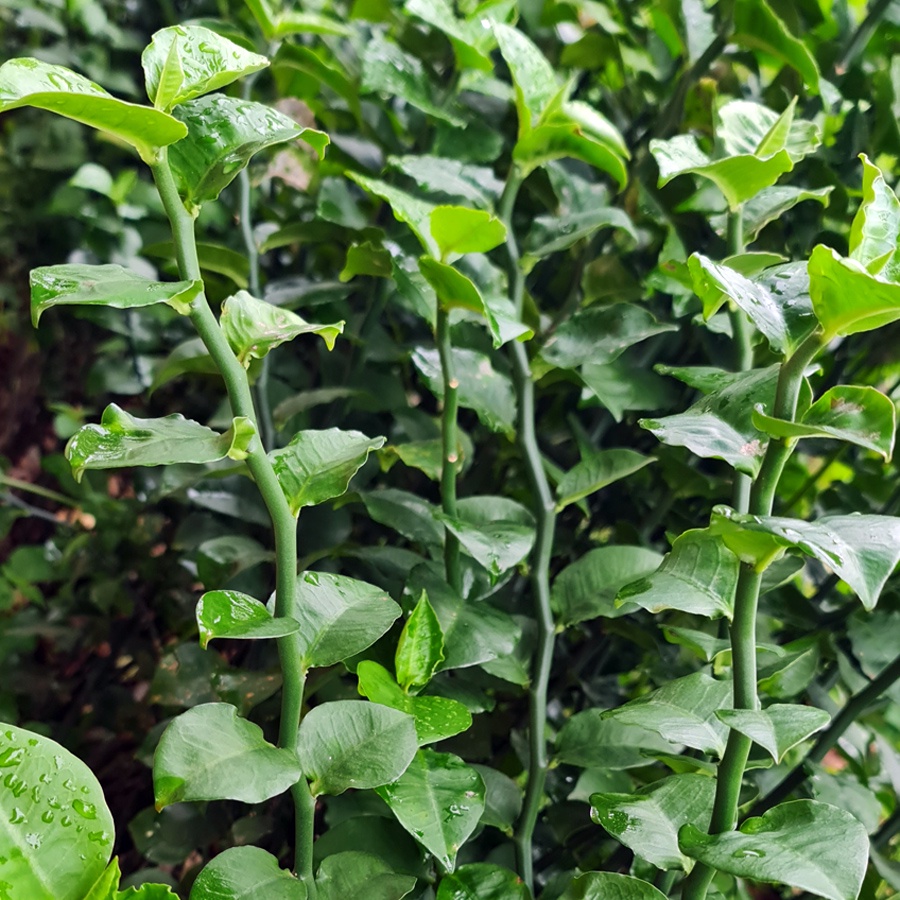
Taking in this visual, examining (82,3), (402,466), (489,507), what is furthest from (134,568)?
(82,3)

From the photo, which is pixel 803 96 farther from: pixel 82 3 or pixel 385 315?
pixel 82 3

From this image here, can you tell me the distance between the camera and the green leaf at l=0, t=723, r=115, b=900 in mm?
245

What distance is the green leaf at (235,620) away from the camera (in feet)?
0.88

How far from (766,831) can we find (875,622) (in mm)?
227

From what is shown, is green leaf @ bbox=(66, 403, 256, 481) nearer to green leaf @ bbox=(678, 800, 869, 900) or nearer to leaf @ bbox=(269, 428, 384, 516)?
leaf @ bbox=(269, 428, 384, 516)

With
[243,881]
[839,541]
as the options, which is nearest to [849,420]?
[839,541]

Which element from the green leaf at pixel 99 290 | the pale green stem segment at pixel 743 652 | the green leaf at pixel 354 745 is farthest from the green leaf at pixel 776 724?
the green leaf at pixel 99 290

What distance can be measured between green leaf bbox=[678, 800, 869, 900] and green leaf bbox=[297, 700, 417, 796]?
0.10 metres

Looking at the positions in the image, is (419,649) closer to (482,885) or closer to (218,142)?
(482,885)

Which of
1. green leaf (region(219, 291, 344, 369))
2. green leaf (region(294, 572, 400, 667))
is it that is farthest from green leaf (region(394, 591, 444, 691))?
green leaf (region(219, 291, 344, 369))

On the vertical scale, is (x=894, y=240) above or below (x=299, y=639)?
above

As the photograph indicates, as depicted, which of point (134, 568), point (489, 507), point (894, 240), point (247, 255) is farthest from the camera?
point (134, 568)

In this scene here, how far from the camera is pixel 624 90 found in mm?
643

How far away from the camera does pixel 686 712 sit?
0.31m
